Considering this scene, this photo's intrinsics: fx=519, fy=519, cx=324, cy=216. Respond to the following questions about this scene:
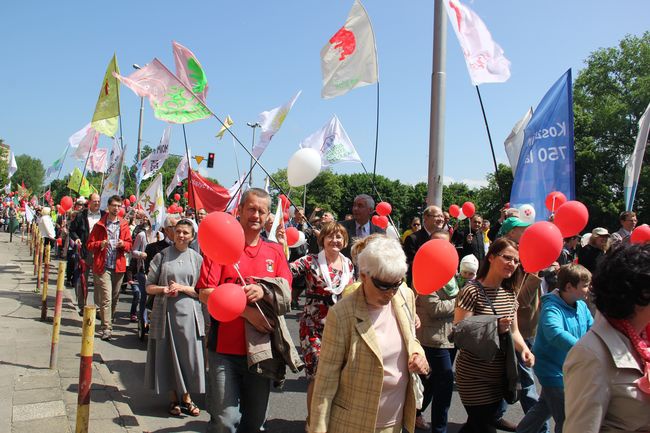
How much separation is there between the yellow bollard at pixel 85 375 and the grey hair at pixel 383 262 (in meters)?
2.07

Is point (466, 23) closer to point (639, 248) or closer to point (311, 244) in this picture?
point (311, 244)

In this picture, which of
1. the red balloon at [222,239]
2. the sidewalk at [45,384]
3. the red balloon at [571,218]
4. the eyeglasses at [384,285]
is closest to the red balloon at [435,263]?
the eyeglasses at [384,285]

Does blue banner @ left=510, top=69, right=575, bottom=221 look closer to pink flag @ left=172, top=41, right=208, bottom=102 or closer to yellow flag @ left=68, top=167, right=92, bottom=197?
pink flag @ left=172, top=41, right=208, bottom=102

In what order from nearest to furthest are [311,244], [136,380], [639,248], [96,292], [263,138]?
[639,248], [136,380], [311,244], [96,292], [263,138]

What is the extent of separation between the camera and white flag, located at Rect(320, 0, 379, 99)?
7.24 meters

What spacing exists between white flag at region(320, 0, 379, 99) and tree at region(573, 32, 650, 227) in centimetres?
3437

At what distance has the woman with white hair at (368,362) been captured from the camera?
8.50ft

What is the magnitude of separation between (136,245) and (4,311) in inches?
97.9

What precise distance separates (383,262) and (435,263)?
2.52 feet

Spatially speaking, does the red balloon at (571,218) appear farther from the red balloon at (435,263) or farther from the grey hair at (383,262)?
the grey hair at (383,262)

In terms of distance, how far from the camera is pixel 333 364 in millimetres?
2594

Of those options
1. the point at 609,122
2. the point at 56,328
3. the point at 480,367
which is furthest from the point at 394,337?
the point at 609,122

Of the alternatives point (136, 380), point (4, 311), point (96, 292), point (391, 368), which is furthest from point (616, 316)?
point (4, 311)

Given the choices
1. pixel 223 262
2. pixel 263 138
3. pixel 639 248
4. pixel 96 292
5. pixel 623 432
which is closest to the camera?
pixel 623 432
